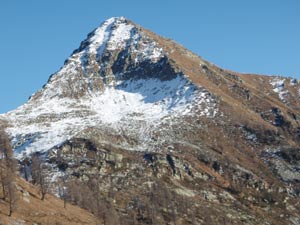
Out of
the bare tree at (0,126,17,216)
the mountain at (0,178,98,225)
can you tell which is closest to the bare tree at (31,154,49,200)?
the mountain at (0,178,98,225)

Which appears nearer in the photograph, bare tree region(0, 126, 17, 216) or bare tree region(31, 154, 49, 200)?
bare tree region(0, 126, 17, 216)

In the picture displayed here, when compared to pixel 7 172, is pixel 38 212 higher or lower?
lower

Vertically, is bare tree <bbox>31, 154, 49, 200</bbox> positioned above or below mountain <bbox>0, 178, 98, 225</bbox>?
above

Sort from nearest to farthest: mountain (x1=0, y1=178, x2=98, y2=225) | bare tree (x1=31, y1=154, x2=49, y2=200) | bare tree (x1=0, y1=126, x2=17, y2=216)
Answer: mountain (x1=0, y1=178, x2=98, y2=225) → bare tree (x1=0, y1=126, x2=17, y2=216) → bare tree (x1=31, y1=154, x2=49, y2=200)

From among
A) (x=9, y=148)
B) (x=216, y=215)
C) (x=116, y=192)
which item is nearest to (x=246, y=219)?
(x=216, y=215)

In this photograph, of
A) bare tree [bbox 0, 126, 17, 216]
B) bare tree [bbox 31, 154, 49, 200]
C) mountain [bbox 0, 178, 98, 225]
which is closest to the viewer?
mountain [bbox 0, 178, 98, 225]

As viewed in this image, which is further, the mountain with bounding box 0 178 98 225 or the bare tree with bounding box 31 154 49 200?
the bare tree with bounding box 31 154 49 200

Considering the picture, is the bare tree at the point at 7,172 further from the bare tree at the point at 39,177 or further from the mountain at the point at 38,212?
the bare tree at the point at 39,177

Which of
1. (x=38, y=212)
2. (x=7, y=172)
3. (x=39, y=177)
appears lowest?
(x=38, y=212)

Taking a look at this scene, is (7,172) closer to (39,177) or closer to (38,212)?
(38,212)

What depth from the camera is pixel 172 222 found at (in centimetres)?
17738

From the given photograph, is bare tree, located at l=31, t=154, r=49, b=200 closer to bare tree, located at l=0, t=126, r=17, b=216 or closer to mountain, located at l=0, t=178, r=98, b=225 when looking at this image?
mountain, located at l=0, t=178, r=98, b=225

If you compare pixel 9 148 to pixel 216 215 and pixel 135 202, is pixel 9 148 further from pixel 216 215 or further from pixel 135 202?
pixel 216 215

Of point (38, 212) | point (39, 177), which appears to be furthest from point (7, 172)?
point (39, 177)
